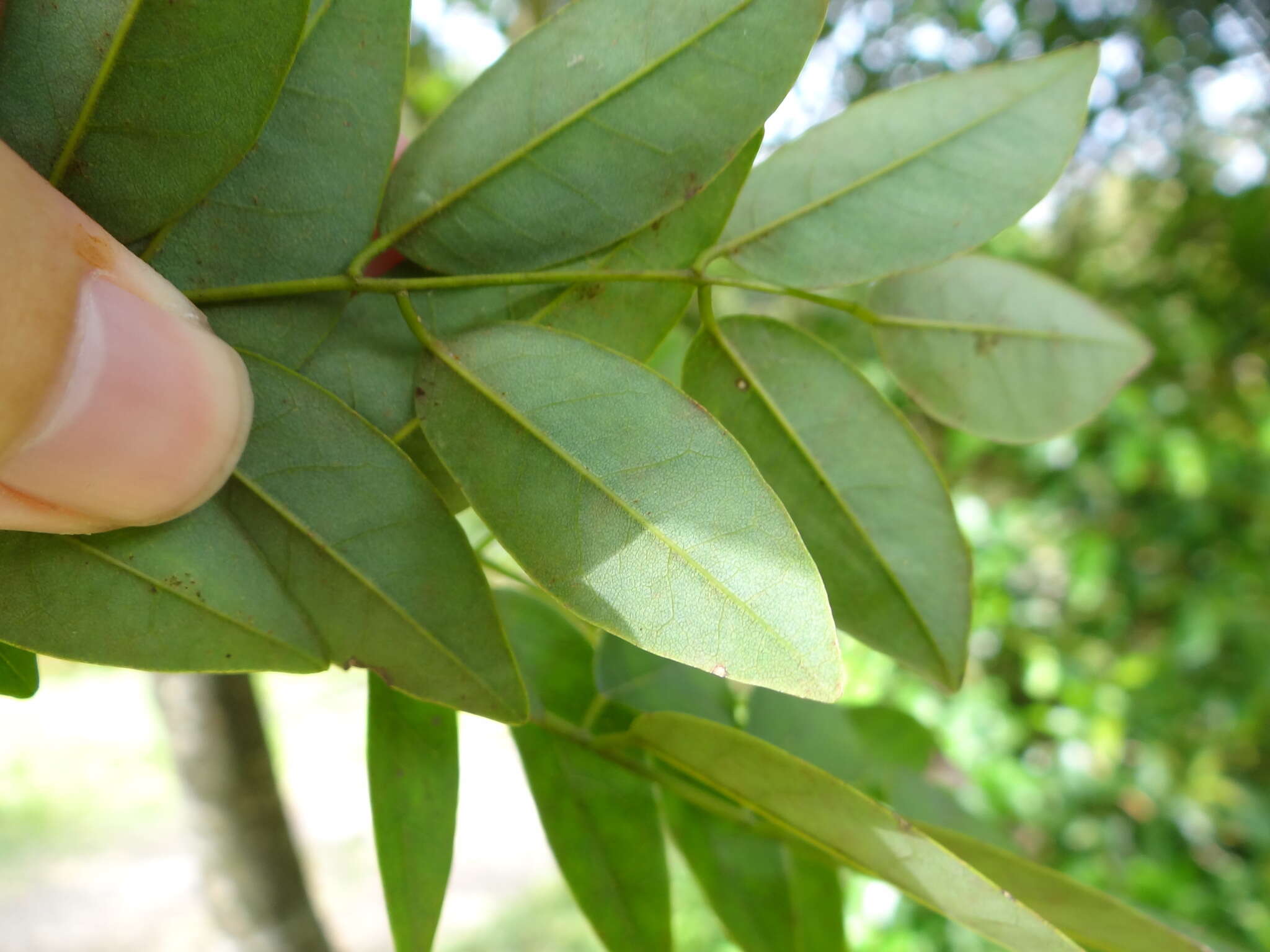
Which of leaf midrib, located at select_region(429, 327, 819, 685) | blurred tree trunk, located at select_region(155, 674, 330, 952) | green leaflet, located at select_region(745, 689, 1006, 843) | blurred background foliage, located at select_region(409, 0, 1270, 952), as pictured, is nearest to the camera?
leaf midrib, located at select_region(429, 327, 819, 685)

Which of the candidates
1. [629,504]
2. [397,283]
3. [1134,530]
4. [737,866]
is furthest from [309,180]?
[1134,530]

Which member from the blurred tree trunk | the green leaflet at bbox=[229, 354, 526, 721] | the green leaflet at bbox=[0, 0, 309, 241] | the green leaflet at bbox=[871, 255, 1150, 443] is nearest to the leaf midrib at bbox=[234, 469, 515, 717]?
the green leaflet at bbox=[229, 354, 526, 721]

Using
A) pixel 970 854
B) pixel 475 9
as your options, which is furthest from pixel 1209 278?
pixel 970 854

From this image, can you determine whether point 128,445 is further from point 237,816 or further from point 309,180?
point 237,816

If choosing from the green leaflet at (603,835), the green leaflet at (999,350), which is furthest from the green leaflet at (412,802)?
the green leaflet at (999,350)

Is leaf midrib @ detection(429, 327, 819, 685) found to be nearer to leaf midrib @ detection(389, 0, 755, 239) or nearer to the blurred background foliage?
leaf midrib @ detection(389, 0, 755, 239)
